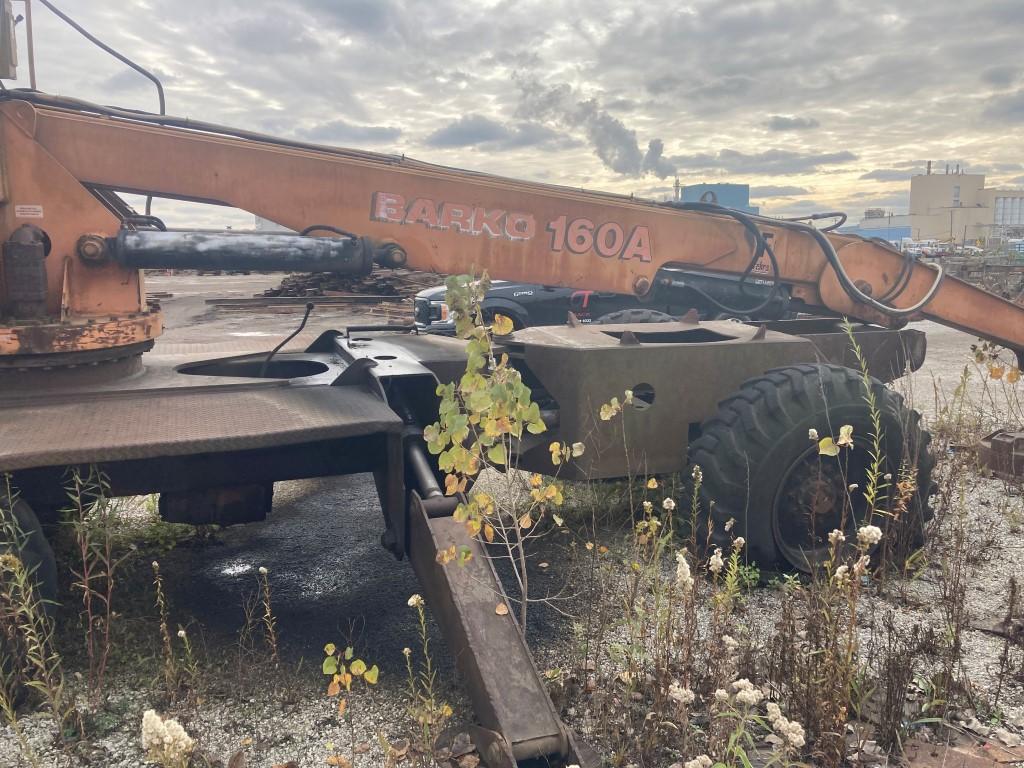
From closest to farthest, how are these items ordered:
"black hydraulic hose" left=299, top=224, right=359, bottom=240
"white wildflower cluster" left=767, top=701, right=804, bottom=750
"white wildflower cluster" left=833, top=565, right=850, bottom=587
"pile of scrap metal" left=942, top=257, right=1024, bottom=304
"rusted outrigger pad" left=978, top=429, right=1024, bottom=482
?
1. "white wildflower cluster" left=767, top=701, right=804, bottom=750
2. "white wildflower cluster" left=833, top=565, right=850, bottom=587
3. "black hydraulic hose" left=299, top=224, right=359, bottom=240
4. "rusted outrigger pad" left=978, top=429, right=1024, bottom=482
5. "pile of scrap metal" left=942, top=257, right=1024, bottom=304

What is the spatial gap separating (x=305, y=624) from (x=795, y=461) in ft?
7.42

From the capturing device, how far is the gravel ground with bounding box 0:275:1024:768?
252 centimetres

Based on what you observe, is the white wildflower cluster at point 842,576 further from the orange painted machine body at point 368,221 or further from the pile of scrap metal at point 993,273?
the pile of scrap metal at point 993,273

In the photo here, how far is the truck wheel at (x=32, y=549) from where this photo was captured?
2.48 metres

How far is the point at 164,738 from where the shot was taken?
159cm

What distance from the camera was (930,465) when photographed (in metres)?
3.80

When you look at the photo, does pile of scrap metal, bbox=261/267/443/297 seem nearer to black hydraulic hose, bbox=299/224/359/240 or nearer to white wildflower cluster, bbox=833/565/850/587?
black hydraulic hose, bbox=299/224/359/240

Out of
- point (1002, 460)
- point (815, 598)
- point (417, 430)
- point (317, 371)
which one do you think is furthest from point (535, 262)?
point (1002, 460)

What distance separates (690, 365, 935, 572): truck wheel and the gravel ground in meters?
0.30

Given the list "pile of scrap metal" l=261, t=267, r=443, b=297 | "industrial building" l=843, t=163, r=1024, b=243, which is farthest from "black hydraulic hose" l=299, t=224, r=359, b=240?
"industrial building" l=843, t=163, r=1024, b=243

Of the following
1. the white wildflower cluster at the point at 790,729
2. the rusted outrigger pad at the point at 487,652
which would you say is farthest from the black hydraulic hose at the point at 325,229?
the white wildflower cluster at the point at 790,729

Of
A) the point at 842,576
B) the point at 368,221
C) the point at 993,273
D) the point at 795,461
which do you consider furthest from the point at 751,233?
the point at 993,273

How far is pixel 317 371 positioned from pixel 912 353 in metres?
3.85

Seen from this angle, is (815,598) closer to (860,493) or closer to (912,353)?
(860,493)
